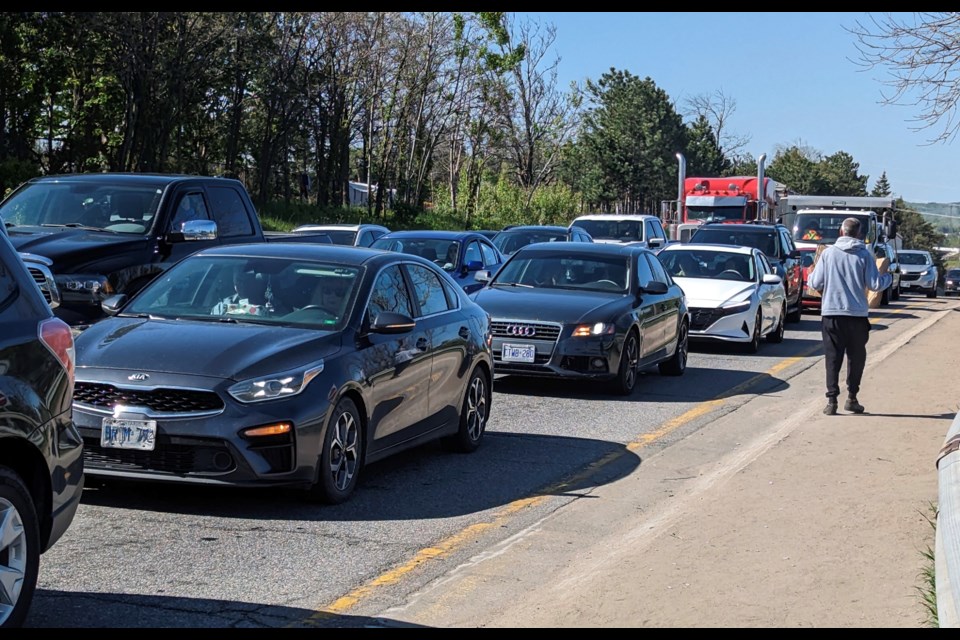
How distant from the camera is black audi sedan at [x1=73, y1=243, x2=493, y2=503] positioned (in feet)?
23.6

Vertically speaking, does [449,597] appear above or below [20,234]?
Answer: below

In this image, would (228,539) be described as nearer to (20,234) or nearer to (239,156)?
(20,234)

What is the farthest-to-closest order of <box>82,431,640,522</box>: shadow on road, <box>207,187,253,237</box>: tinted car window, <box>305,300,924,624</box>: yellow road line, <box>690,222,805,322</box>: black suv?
<box>690,222,805,322</box>: black suv, <box>207,187,253,237</box>: tinted car window, <box>82,431,640,522</box>: shadow on road, <box>305,300,924,624</box>: yellow road line

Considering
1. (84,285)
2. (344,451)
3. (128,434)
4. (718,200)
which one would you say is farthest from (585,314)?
(718,200)

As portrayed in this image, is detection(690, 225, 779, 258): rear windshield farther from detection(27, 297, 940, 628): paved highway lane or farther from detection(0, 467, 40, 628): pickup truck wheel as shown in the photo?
detection(0, 467, 40, 628): pickup truck wheel

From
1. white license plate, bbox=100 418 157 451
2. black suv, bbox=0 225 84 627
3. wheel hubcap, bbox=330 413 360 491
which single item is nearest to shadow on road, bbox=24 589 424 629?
black suv, bbox=0 225 84 627

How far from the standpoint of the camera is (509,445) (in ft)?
34.5

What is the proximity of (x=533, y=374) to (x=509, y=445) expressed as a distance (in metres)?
2.72

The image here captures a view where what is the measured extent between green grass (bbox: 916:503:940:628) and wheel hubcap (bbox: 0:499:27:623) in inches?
144

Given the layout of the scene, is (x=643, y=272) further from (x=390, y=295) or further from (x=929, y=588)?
(x=929, y=588)

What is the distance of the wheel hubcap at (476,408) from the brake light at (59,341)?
489 cm

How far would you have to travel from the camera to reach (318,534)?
7.16 meters

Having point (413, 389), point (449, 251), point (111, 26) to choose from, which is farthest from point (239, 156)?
point (413, 389)

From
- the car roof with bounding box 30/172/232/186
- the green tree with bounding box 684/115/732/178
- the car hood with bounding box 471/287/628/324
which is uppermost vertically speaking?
the green tree with bounding box 684/115/732/178
